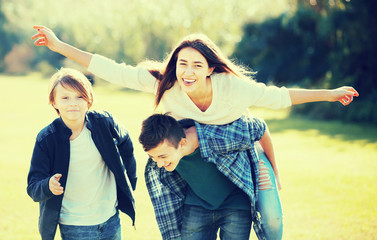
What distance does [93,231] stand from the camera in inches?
129

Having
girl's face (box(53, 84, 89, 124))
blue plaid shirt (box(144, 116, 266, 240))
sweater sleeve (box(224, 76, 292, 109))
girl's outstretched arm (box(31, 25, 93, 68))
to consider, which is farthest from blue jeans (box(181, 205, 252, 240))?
girl's outstretched arm (box(31, 25, 93, 68))

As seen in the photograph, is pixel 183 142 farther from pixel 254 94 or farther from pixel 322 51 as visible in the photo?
pixel 322 51

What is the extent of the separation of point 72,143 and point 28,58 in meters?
46.0

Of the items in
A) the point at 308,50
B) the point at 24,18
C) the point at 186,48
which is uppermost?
the point at 24,18

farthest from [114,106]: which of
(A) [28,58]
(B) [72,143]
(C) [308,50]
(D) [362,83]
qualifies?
(A) [28,58]

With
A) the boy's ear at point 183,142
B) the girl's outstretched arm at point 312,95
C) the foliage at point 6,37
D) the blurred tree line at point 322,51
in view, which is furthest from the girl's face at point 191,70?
the foliage at point 6,37

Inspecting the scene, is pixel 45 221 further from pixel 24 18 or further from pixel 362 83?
pixel 24 18

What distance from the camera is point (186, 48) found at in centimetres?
329

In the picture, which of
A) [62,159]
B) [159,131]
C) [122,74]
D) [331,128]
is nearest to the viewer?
[159,131]

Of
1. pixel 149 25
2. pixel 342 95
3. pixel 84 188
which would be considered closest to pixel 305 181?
pixel 342 95

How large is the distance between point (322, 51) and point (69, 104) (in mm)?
16502

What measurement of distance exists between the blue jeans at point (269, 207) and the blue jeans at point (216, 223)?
11cm

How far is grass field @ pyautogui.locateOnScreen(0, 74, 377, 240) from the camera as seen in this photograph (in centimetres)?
529

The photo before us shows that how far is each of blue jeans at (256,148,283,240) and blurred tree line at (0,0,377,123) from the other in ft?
36.1
